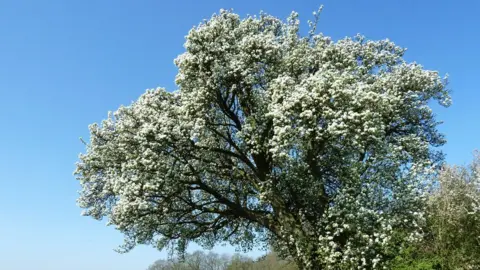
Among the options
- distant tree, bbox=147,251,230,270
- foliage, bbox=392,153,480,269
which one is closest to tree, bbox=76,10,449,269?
foliage, bbox=392,153,480,269

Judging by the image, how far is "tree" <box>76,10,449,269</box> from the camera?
19281 millimetres

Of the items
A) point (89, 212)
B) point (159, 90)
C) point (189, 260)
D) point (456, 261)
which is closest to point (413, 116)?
point (456, 261)

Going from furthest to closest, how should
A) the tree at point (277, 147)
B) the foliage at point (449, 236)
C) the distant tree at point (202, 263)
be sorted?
the distant tree at point (202, 263)
the foliage at point (449, 236)
the tree at point (277, 147)

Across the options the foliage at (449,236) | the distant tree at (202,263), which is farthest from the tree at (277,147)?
the distant tree at (202,263)

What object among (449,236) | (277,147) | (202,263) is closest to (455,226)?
(449,236)

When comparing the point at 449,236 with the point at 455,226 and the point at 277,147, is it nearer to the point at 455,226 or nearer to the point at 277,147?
the point at 455,226

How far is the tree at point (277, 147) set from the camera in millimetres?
19281

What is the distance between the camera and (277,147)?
18.8 m

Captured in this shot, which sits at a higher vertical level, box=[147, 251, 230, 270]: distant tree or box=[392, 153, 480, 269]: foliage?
box=[147, 251, 230, 270]: distant tree

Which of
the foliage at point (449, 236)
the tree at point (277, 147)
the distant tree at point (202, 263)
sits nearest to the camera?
the tree at point (277, 147)

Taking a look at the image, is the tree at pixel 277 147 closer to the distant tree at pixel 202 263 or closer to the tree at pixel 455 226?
the tree at pixel 455 226

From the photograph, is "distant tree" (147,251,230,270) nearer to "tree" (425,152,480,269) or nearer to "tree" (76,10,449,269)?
"tree" (76,10,449,269)

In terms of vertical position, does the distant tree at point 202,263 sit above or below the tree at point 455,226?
above

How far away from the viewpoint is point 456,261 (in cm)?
2278
